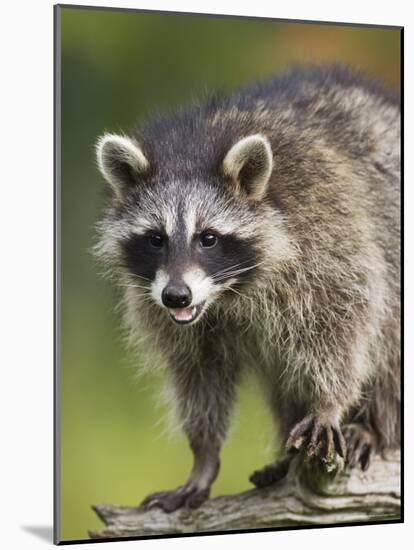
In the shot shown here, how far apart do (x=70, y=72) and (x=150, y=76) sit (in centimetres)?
55

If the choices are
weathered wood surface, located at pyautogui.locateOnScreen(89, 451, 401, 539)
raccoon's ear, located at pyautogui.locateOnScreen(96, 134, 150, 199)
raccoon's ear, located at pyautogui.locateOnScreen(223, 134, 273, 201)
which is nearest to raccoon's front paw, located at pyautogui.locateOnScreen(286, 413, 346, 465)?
weathered wood surface, located at pyautogui.locateOnScreen(89, 451, 401, 539)

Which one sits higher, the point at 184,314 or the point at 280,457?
the point at 184,314

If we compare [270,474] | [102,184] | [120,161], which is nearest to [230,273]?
[120,161]

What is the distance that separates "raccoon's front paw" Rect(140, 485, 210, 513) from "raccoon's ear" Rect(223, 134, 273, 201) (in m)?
1.70

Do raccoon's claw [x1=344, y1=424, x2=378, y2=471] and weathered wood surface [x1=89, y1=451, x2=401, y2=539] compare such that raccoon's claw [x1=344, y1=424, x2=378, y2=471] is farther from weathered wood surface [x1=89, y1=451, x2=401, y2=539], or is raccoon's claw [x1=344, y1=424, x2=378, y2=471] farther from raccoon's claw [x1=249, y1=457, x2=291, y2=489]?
raccoon's claw [x1=249, y1=457, x2=291, y2=489]

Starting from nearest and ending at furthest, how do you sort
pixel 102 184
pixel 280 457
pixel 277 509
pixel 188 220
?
pixel 188 220
pixel 102 184
pixel 277 509
pixel 280 457

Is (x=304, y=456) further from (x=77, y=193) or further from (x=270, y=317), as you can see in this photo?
(x=77, y=193)

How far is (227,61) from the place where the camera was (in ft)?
23.1

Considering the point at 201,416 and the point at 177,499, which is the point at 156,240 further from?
the point at 177,499

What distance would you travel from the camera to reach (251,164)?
6.05 metres

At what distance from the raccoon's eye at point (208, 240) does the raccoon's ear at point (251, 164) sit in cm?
32

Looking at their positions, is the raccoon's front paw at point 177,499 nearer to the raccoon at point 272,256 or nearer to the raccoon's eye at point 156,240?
the raccoon at point 272,256

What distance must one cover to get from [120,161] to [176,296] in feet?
2.84

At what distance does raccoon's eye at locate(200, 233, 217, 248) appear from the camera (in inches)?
231
